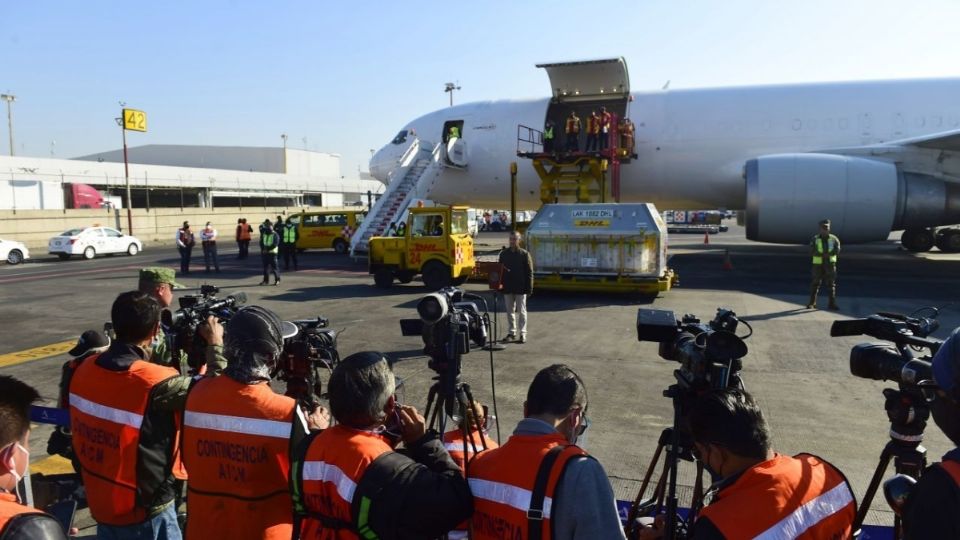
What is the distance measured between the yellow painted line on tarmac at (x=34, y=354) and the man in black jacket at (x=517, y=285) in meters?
6.61

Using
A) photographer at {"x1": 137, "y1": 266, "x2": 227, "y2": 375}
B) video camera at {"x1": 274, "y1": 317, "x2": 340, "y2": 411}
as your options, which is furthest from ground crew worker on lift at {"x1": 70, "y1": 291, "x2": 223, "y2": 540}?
video camera at {"x1": 274, "y1": 317, "x2": 340, "y2": 411}

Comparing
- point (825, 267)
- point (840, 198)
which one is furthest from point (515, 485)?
point (840, 198)

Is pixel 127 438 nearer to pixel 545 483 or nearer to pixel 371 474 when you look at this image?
pixel 371 474

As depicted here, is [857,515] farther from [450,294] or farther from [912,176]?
[912,176]

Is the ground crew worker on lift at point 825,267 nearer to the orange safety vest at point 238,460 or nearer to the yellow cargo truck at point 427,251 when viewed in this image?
the yellow cargo truck at point 427,251

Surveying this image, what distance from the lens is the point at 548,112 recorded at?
64.3 feet

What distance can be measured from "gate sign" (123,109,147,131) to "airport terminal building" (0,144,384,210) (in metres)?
6.97

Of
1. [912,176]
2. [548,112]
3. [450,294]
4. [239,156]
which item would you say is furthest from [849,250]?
[239,156]

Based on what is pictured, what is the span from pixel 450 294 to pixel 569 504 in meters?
1.78

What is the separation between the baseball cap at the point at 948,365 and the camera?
1.87m

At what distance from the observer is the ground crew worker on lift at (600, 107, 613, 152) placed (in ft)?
58.2

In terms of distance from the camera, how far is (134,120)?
37.3 meters

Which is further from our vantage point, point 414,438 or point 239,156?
point 239,156


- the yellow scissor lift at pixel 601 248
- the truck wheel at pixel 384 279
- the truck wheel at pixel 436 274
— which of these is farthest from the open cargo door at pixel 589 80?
the truck wheel at pixel 384 279
